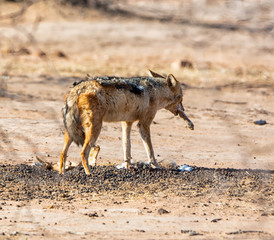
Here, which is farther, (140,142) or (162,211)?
(140,142)

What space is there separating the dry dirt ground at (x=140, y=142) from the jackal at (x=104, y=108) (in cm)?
44

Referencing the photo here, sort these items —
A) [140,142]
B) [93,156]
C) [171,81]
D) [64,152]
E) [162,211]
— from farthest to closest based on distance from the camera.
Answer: [140,142], [171,81], [93,156], [64,152], [162,211]

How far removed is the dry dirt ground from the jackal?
1.45 feet

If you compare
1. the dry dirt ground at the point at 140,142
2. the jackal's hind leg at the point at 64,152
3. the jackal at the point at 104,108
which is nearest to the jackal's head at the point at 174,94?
the jackal at the point at 104,108

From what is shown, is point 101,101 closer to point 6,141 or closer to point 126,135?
point 126,135

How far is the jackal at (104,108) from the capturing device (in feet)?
26.6

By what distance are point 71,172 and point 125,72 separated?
8.18m

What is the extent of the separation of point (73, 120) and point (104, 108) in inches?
17.6

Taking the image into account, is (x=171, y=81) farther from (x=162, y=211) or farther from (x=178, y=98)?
(x=162, y=211)

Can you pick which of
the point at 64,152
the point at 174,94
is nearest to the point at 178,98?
the point at 174,94

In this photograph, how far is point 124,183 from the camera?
26.4ft

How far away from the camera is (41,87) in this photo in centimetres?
1431

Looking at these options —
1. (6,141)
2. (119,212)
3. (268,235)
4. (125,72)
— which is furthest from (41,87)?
(268,235)

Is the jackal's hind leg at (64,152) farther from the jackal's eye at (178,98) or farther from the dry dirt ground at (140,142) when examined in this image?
the jackal's eye at (178,98)
